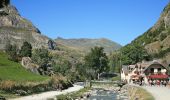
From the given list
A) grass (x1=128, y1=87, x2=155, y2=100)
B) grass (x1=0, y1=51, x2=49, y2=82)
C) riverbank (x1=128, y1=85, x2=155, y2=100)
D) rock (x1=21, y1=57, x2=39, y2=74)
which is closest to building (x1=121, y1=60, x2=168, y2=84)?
rock (x1=21, y1=57, x2=39, y2=74)

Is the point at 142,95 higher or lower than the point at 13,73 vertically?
lower

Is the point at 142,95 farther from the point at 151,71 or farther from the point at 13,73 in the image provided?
the point at 151,71

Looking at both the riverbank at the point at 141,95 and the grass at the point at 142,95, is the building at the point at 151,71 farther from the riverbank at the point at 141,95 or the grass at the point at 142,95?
the grass at the point at 142,95

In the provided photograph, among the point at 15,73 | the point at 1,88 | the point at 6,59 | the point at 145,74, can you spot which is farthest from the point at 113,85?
the point at 1,88

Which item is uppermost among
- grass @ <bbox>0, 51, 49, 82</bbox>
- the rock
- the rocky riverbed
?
the rock

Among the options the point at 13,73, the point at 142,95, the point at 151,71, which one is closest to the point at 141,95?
the point at 142,95

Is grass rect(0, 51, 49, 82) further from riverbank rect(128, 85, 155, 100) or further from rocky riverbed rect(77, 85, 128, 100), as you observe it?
riverbank rect(128, 85, 155, 100)

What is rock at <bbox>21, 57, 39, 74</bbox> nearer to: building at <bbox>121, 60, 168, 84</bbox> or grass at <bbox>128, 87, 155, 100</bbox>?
building at <bbox>121, 60, 168, 84</bbox>

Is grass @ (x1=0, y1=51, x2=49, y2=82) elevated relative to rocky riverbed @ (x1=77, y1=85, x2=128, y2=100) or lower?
elevated

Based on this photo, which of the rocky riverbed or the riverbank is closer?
the riverbank

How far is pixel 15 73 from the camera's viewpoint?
10406 centimetres

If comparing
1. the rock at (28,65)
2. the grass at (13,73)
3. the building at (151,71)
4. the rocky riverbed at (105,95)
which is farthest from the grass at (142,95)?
the building at (151,71)

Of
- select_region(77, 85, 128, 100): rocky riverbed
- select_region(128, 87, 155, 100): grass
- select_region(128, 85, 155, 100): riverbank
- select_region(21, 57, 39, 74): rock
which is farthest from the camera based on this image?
select_region(21, 57, 39, 74): rock

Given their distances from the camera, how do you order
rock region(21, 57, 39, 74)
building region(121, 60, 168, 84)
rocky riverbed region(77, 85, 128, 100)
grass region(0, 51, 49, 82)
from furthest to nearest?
building region(121, 60, 168, 84)
rock region(21, 57, 39, 74)
grass region(0, 51, 49, 82)
rocky riverbed region(77, 85, 128, 100)
